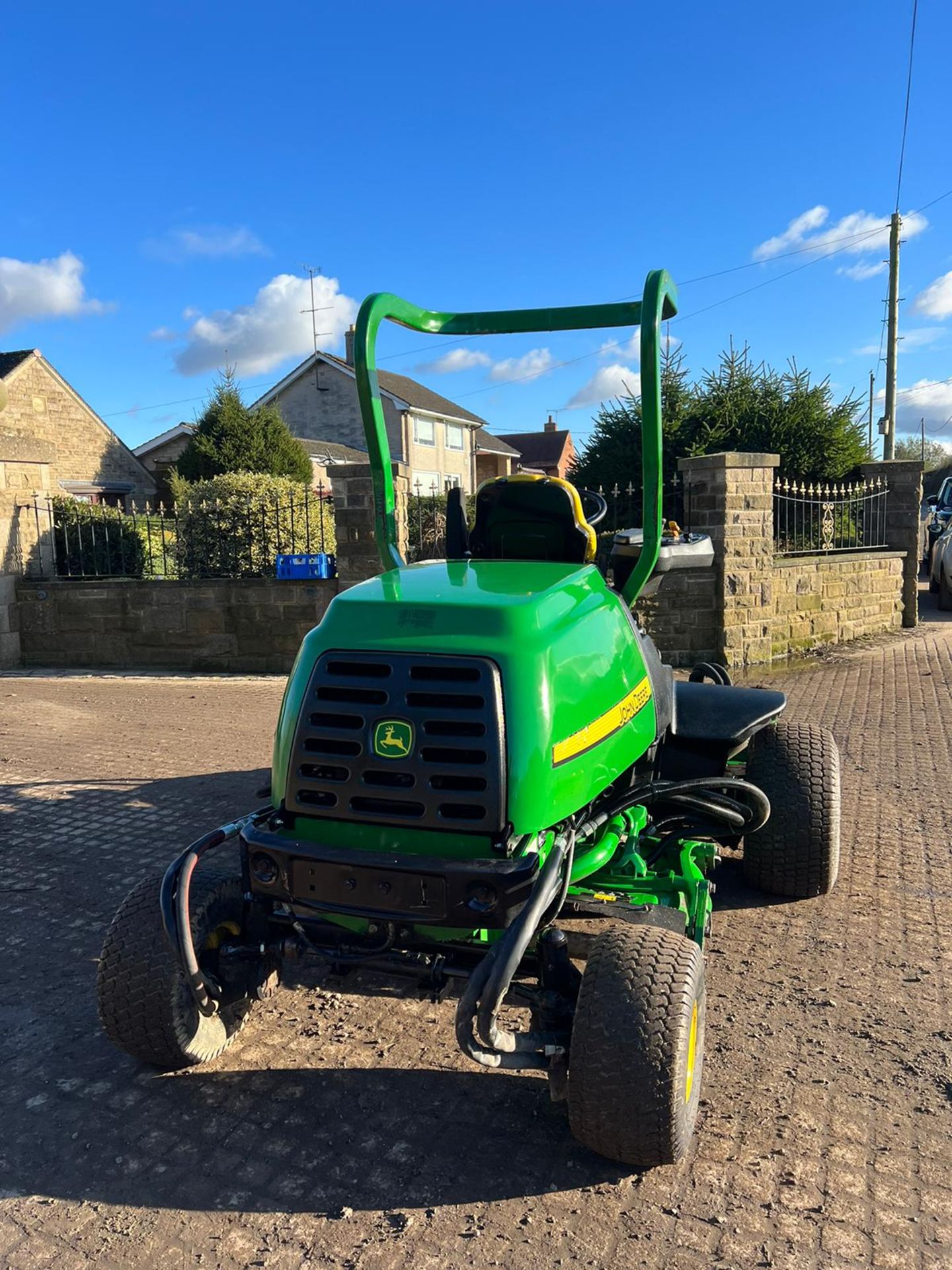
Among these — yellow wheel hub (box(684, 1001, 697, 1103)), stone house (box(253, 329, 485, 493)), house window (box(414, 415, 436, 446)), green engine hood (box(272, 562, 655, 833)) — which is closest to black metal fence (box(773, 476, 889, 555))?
green engine hood (box(272, 562, 655, 833))

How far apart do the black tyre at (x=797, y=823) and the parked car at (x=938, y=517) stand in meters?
16.4

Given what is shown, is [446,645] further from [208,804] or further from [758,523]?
[758,523]

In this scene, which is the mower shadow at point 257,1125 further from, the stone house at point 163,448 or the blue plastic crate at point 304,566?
the stone house at point 163,448

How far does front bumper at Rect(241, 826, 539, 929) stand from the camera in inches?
96.8

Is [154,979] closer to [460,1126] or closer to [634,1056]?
[460,1126]

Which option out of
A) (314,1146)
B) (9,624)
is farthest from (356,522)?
(314,1146)

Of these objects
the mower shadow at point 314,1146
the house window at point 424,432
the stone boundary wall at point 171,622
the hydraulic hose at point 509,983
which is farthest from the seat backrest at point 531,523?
the house window at point 424,432

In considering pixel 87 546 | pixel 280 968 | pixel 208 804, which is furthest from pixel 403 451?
pixel 280 968

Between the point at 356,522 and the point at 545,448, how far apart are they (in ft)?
168

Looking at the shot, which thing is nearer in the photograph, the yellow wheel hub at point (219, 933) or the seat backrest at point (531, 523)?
the yellow wheel hub at point (219, 933)

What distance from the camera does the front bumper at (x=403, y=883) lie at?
8.07 ft

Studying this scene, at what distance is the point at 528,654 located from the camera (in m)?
2.60

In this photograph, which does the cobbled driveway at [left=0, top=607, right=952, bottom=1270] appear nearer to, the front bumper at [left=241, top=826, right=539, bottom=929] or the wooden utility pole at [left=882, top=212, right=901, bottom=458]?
the front bumper at [left=241, top=826, right=539, bottom=929]

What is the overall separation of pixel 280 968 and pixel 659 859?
5.45ft
